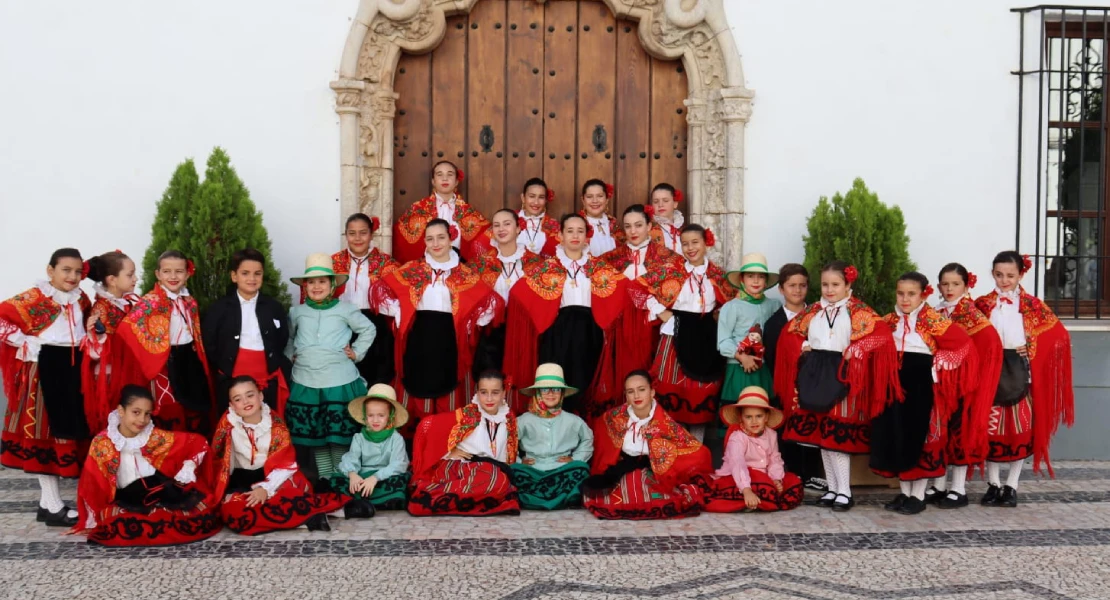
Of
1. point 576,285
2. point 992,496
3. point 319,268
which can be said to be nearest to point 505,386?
point 576,285

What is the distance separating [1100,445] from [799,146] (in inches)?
94.7

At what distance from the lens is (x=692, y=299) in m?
5.60

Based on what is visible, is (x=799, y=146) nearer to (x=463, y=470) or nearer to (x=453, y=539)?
(x=463, y=470)

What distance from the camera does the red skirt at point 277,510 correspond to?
179 inches

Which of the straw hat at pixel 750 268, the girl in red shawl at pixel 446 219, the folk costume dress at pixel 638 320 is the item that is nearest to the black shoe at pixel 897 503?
the straw hat at pixel 750 268

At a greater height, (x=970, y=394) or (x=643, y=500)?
(x=970, y=394)

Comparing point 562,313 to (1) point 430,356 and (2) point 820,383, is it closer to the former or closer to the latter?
(1) point 430,356

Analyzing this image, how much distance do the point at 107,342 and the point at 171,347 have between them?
27cm

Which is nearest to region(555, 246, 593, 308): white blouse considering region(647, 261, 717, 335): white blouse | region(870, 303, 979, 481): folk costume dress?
region(647, 261, 717, 335): white blouse

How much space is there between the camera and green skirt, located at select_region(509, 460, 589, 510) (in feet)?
16.6

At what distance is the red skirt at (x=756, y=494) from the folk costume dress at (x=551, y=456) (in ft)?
1.92

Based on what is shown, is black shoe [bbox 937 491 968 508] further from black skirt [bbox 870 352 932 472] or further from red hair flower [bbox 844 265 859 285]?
red hair flower [bbox 844 265 859 285]

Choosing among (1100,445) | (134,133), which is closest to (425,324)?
(134,133)

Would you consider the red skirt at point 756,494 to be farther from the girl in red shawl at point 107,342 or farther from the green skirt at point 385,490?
the girl in red shawl at point 107,342
